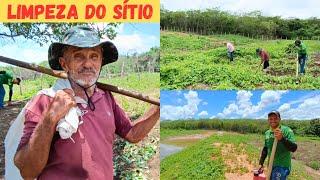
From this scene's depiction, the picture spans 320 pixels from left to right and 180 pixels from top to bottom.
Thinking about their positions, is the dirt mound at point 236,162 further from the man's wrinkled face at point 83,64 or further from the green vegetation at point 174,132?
the man's wrinkled face at point 83,64

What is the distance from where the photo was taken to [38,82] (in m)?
4.94

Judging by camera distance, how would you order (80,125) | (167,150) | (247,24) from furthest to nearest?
(247,24)
(167,150)
(80,125)

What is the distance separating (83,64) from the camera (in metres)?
3.41

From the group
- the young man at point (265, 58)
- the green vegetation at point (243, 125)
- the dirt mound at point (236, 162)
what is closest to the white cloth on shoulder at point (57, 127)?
the green vegetation at point (243, 125)

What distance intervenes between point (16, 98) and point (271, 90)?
222 cm

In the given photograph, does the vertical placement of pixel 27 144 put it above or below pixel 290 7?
below

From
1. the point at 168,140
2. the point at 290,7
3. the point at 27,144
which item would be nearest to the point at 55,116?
the point at 27,144

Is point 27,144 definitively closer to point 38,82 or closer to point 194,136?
point 38,82

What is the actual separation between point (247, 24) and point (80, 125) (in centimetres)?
272

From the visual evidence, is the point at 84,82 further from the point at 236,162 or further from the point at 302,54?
the point at 302,54

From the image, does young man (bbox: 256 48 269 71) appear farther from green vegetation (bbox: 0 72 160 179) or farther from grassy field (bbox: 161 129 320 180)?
green vegetation (bbox: 0 72 160 179)

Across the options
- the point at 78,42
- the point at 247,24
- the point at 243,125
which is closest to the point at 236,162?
the point at 243,125

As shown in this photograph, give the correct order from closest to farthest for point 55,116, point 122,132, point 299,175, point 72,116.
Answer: point 55,116
point 72,116
point 122,132
point 299,175

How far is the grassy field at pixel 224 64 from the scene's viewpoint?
17.5ft
